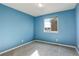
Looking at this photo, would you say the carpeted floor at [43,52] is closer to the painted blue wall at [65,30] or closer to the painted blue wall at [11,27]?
the painted blue wall at [11,27]

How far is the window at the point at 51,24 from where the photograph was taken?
4.34 metres

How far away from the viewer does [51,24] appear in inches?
181

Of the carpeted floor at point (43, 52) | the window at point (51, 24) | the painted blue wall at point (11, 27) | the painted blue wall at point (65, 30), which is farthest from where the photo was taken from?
the window at point (51, 24)

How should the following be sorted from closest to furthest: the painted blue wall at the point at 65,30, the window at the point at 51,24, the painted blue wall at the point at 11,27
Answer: the painted blue wall at the point at 11,27 < the painted blue wall at the point at 65,30 < the window at the point at 51,24

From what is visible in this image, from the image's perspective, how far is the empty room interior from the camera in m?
2.85

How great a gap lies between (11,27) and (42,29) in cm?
243

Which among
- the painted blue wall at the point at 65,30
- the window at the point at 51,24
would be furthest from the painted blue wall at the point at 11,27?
the painted blue wall at the point at 65,30

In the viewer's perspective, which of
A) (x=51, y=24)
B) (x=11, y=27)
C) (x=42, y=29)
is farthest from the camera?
(x=42, y=29)

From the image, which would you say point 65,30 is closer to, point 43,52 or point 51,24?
point 51,24

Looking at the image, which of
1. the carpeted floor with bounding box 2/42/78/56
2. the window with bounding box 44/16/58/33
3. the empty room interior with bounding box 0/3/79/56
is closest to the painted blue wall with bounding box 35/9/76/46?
the empty room interior with bounding box 0/3/79/56

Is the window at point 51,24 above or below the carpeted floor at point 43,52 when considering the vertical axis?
above

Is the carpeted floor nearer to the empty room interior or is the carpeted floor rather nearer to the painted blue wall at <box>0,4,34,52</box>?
the empty room interior

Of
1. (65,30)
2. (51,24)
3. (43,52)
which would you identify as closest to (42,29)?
(51,24)

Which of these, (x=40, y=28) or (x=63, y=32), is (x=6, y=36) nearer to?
(x=40, y=28)
